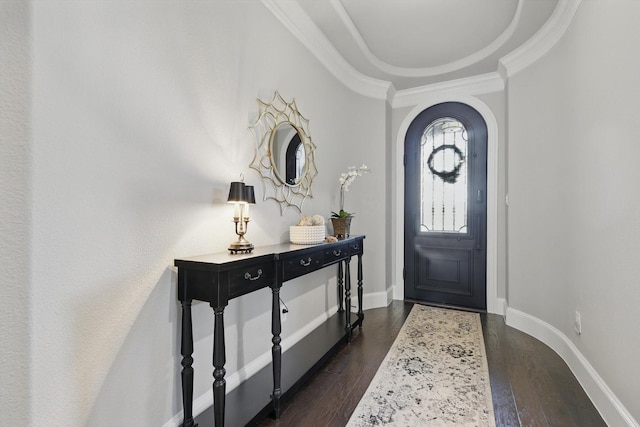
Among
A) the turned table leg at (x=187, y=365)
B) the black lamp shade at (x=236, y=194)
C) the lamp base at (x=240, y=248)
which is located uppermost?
the black lamp shade at (x=236, y=194)

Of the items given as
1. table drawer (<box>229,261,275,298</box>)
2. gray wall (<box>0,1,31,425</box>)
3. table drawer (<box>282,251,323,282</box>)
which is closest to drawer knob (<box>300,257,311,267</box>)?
table drawer (<box>282,251,323,282</box>)

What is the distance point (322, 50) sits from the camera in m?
2.81

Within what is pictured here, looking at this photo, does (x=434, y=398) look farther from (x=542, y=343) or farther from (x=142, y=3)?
(x=142, y=3)

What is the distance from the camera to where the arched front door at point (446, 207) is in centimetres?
346

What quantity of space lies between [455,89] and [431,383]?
10.2ft

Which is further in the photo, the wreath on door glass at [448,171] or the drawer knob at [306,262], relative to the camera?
the wreath on door glass at [448,171]

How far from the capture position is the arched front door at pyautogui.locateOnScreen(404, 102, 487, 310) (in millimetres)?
3455

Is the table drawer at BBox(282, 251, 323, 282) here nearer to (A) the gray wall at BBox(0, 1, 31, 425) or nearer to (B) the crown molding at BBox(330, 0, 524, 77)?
(A) the gray wall at BBox(0, 1, 31, 425)

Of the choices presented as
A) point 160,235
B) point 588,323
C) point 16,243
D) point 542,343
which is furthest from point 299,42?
point 542,343

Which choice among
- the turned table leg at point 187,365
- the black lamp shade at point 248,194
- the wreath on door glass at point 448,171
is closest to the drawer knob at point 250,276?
the turned table leg at point 187,365

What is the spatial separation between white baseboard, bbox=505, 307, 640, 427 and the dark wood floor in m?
0.05

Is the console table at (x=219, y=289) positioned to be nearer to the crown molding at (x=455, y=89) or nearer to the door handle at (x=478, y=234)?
the door handle at (x=478, y=234)

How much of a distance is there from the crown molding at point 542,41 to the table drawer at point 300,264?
2.44m

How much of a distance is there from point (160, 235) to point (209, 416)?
955mm
